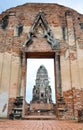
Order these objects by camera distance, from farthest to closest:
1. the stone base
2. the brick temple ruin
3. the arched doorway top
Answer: the stone base, the arched doorway top, the brick temple ruin

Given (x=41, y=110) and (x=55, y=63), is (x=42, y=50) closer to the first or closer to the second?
(x=55, y=63)

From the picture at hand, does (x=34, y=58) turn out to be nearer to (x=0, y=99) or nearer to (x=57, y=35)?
(x=57, y=35)

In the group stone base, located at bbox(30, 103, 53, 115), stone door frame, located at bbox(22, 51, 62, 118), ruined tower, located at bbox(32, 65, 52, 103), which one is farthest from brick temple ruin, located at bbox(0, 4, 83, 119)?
ruined tower, located at bbox(32, 65, 52, 103)

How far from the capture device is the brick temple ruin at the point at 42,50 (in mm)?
8555

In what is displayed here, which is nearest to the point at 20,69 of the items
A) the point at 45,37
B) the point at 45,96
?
the point at 45,37

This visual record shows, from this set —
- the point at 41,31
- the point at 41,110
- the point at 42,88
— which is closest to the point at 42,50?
the point at 41,31

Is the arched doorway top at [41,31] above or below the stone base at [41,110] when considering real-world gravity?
above

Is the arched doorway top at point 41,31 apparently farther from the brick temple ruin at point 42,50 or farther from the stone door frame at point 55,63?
the stone door frame at point 55,63

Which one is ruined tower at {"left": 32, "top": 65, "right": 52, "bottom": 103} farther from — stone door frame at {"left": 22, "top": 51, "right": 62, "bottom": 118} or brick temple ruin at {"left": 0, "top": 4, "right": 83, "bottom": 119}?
brick temple ruin at {"left": 0, "top": 4, "right": 83, "bottom": 119}

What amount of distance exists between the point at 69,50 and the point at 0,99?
165 inches

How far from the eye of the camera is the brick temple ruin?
28.1 feet

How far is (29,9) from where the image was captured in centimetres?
1081

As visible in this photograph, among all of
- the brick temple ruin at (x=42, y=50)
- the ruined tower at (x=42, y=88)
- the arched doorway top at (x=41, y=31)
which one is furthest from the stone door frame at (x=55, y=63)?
the ruined tower at (x=42, y=88)

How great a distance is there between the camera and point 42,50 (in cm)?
962
